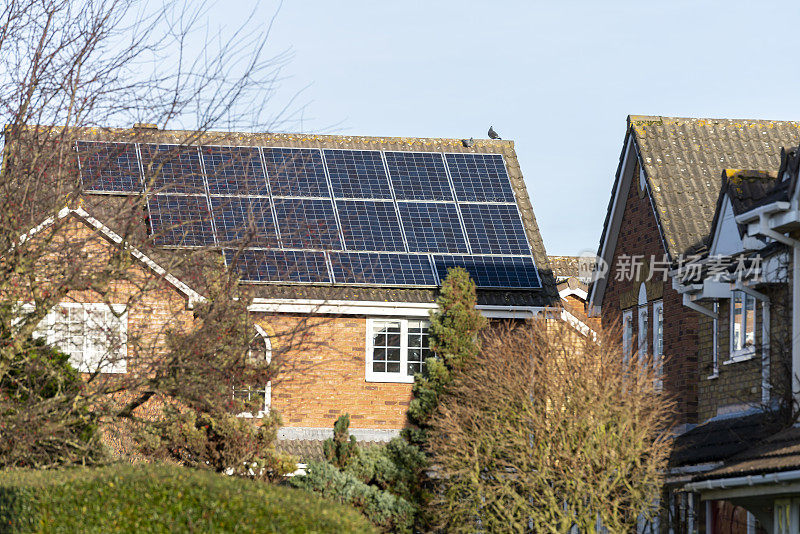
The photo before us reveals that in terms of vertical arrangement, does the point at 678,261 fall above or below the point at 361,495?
above

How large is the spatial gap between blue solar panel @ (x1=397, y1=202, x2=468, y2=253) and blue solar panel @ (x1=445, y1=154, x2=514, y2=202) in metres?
0.76

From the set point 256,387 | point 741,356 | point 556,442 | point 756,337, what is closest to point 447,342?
point 556,442

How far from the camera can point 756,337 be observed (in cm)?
1859

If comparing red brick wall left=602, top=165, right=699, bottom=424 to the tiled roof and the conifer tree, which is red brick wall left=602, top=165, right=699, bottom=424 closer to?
the tiled roof

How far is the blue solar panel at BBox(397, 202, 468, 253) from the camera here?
25.2 metres

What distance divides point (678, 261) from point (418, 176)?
783 centimetres

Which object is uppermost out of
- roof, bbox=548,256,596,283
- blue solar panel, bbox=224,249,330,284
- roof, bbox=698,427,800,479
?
roof, bbox=548,256,596,283

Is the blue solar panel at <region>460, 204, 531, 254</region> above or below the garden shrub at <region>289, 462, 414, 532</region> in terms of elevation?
above

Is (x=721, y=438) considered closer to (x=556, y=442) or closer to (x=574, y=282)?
(x=556, y=442)

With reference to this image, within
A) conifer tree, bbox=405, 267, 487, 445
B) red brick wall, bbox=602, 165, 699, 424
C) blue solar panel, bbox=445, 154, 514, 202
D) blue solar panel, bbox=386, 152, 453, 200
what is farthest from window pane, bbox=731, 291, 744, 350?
blue solar panel, bbox=386, 152, 453, 200

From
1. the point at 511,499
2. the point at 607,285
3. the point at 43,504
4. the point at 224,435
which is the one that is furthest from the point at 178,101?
the point at 607,285

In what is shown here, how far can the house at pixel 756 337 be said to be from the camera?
14625 mm

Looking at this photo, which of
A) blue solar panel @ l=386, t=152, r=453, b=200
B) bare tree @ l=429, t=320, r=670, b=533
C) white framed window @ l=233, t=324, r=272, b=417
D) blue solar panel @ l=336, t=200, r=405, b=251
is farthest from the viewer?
blue solar panel @ l=386, t=152, r=453, b=200

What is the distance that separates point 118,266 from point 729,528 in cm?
1094
